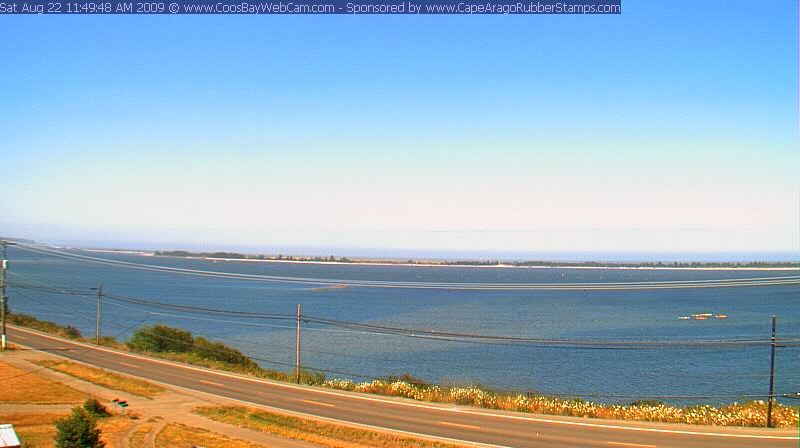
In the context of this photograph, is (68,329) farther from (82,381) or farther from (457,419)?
(457,419)

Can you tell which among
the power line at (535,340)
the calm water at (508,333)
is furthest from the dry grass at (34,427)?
the calm water at (508,333)

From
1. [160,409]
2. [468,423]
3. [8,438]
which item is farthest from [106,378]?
[468,423]

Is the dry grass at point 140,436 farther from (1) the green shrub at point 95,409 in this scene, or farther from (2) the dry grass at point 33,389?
(2) the dry grass at point 33,389

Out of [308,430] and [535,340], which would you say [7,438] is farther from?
[535,340]

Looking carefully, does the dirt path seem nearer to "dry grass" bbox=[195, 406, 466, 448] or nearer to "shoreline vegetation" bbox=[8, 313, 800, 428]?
"dry grass" bbox=[195, 406, 466, 448]

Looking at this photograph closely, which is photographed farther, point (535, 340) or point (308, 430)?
point (535, 340)

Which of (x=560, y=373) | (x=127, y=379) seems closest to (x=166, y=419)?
(x=127, y=379)
